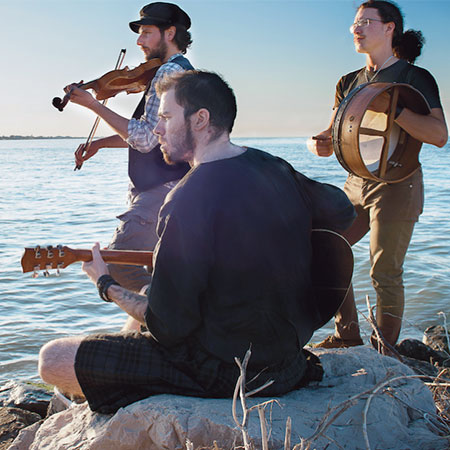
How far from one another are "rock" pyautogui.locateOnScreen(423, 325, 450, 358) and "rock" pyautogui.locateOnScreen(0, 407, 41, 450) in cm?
315

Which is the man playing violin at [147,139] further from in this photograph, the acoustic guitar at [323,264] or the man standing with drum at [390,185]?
the man standing with drum at [390,185]

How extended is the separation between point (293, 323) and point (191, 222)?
0.61 meters

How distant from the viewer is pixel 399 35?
445cm

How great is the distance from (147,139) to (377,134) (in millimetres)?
1472

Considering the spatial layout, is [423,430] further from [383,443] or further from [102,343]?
[102,343]

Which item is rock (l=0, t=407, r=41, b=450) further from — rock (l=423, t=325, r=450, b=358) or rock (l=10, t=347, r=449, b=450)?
rock (l=423, t=325, r=450, b=358)

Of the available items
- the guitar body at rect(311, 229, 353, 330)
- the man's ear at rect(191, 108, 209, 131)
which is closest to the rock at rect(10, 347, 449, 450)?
the guitar body at rect(311, 229, 353, 330)

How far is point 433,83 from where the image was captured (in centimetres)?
425

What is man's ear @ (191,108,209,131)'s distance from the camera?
9.21ft

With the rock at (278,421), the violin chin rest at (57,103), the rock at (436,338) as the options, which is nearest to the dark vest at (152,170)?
the violin chin rest at (57,103)

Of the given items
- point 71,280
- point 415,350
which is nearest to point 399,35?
point 415,350

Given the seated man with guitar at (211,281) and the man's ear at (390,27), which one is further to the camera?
the man's ear at (390,27)

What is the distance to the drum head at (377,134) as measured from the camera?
4.09 m

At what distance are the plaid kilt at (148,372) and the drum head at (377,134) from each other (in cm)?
172
